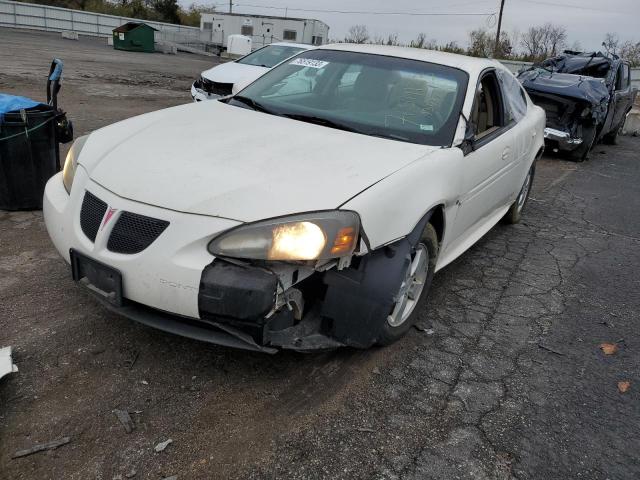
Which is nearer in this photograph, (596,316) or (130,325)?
(130,325)

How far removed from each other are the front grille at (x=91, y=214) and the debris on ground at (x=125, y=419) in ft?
2.56

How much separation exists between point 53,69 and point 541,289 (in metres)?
4.42

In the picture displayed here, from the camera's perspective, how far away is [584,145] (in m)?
9.68

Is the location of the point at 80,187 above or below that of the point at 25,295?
above

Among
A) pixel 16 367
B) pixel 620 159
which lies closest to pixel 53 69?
pixel 16 367

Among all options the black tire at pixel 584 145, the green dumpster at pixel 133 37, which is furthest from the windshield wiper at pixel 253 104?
the green dumpster at pixel 133 37

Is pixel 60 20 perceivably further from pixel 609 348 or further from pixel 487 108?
pixel 609 348

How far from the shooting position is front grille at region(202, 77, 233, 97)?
8648 mm

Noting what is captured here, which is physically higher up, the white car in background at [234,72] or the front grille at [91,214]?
the white car in background at [234,72]

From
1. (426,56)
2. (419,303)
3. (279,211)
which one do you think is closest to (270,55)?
(426,56)

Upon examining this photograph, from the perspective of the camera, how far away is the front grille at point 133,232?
234 cm

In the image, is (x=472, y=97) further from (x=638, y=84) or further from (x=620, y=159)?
(x=638, y=84)

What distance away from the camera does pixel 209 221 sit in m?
2.29

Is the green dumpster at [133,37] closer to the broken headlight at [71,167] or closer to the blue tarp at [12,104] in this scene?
the blue tarp at [12,104]
